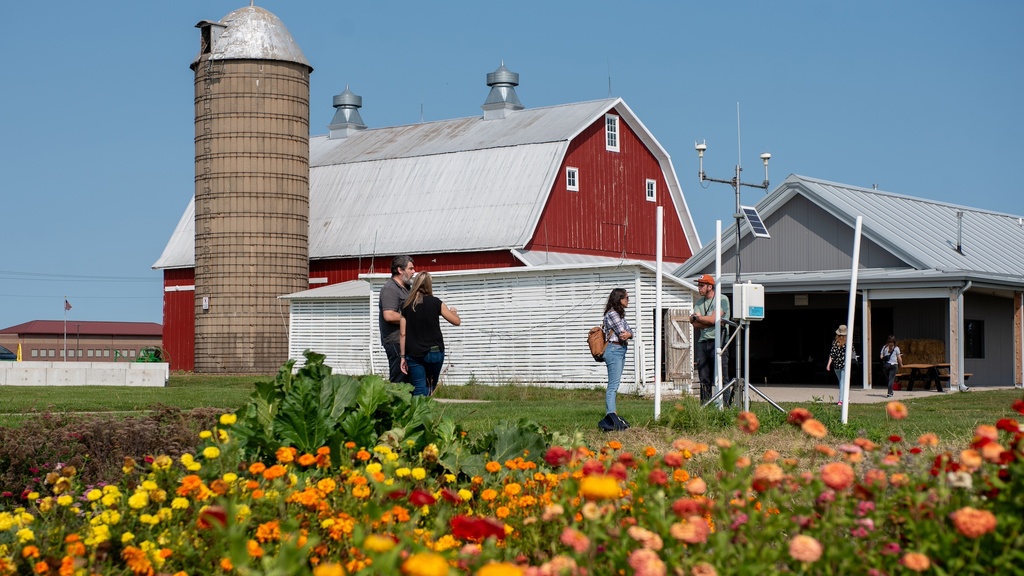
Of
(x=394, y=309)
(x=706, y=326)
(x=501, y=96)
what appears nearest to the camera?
(x=394, y=309)

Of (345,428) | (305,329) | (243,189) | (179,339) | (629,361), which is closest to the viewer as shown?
(345,428)

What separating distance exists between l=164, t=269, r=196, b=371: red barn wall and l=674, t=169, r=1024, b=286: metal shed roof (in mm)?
18382

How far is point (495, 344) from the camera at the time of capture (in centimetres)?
2766

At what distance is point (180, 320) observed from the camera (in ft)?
139

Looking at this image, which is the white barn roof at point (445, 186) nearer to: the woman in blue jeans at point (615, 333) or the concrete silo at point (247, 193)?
the concrete silo at point (247, 193)

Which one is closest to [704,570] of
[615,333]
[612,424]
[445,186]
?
[612,424]

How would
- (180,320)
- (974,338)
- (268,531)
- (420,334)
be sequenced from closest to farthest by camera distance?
(268,531)
(420,334)
(974,338)
(180,320)

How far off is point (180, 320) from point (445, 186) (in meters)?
10.4

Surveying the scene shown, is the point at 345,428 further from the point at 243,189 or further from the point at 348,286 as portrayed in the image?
the point at 243,189

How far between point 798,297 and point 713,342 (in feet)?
53.6

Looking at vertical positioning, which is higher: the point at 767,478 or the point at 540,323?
the point at 540,323

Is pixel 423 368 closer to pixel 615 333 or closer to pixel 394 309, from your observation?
pixel 394 309

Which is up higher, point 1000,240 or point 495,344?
point 1000,240

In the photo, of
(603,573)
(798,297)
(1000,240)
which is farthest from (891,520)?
(1000,240)
